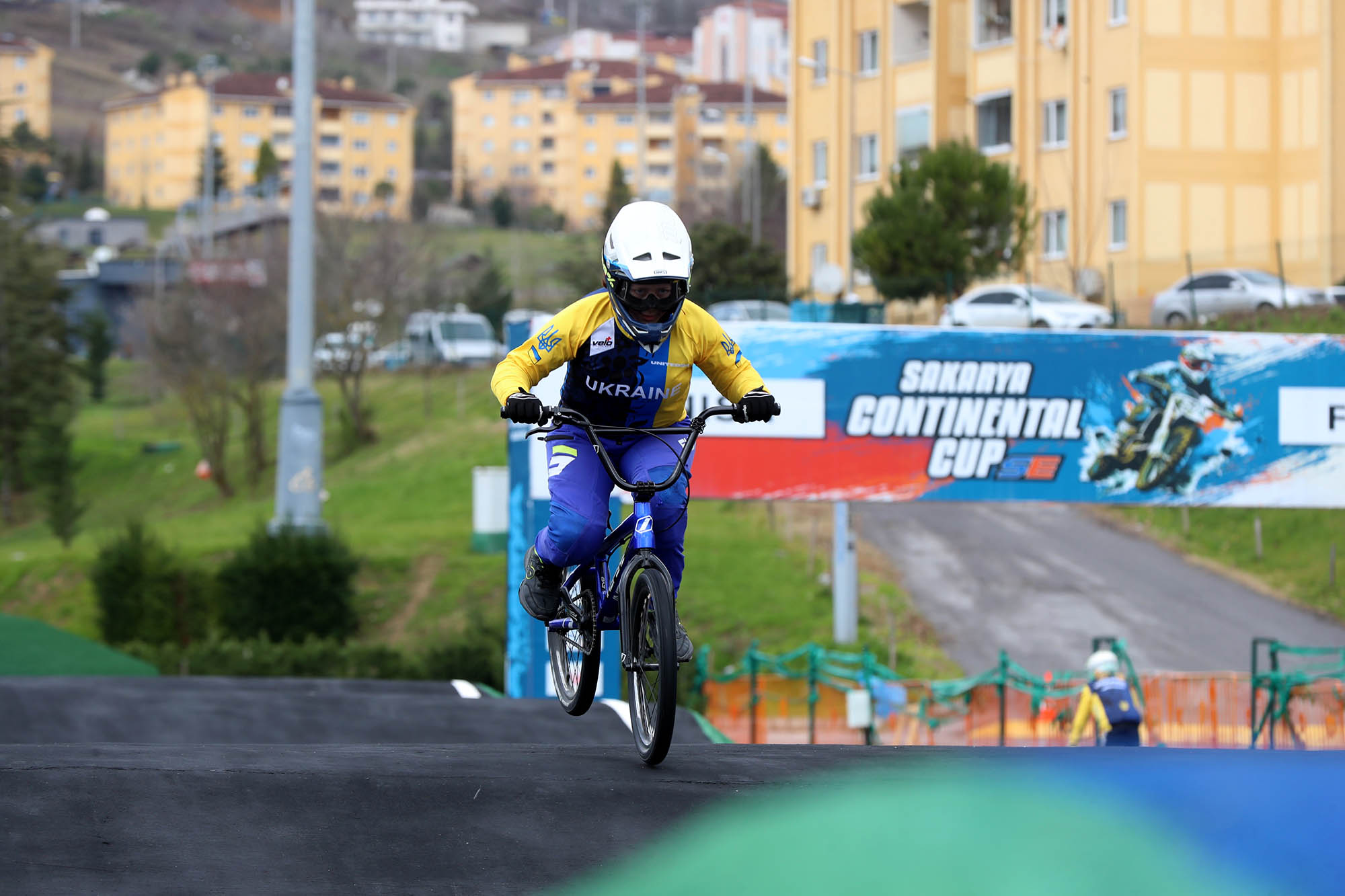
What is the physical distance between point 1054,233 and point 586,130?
108 meters

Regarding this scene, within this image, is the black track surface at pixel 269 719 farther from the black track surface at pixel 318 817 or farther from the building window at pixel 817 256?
the building window at pixel 817 256

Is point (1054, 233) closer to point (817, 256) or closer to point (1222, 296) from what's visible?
point (817, 256)

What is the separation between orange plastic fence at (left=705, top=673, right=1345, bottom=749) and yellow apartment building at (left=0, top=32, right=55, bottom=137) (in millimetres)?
177933

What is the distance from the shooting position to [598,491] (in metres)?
6.73

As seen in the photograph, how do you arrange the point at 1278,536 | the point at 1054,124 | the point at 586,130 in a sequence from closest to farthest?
the point at 1278,536, the point at 1054,124, the point at 586,130

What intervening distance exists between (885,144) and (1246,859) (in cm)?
5219

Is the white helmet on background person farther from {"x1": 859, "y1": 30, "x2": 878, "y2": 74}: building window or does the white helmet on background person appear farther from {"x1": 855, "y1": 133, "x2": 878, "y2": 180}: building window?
{"x1": 859, "y1": 30, "x2": 878, "y2": 74}: building window

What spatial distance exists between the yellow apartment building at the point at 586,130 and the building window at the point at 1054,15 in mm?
84578

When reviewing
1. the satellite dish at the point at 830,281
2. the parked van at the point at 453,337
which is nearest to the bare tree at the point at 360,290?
the parked van at the point at 453,337

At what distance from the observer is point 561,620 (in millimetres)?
7137

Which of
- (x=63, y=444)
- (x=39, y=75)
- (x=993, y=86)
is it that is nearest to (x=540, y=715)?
(x=63, y=444)

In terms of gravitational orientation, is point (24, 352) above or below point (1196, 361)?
above

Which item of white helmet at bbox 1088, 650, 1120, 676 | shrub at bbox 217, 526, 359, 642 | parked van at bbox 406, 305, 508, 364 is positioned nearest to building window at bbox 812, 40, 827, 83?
parked van at bbox 406, 305, 508, 364

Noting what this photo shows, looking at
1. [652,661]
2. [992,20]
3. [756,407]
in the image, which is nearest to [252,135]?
[992,20]
